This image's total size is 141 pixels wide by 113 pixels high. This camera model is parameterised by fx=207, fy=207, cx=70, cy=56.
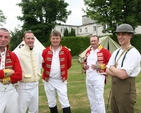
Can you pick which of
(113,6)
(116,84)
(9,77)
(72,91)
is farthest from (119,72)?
(113,6)

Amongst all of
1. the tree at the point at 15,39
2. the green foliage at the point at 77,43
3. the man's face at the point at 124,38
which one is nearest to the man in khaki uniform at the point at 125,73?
the man's face at the point at 124,38

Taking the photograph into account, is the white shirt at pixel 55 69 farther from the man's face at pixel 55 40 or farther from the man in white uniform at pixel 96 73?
the man in white uniform at pixel 96 73

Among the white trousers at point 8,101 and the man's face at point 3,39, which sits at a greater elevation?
the man's face at point 3,39

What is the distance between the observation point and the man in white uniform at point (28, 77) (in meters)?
3.82

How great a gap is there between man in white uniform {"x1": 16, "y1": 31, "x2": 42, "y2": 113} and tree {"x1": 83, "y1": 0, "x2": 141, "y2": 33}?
22222mm

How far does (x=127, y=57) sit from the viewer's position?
2793 mm

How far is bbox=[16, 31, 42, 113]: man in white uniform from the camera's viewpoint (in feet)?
12.5

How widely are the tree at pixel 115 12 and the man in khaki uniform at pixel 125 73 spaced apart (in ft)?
74.8

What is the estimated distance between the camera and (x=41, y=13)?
113 feet

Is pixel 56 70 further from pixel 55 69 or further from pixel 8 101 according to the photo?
pixel 8 101

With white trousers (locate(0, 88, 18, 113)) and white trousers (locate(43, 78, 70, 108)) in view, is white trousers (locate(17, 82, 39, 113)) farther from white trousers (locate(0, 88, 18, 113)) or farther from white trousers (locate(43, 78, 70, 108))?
white trousers (locate(0, 88, 18, 113))

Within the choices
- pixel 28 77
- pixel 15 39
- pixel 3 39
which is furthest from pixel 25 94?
pixel 15 39

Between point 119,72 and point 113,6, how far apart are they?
2338 cm

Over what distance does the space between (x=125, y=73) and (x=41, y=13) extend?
33028 mm
